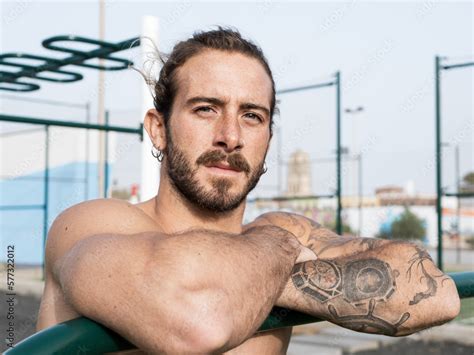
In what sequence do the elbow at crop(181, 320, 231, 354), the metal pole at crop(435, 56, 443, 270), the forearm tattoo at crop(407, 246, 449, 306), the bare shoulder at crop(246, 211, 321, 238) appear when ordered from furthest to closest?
the metal pole at crop(435, 56, 443, 270) → the bare shoulder at crop(246, 211, 321, 238) → the forearm tattoo at crop(407, 246, 449, 306) → the elbow at crop(181, 320, 231, 354)

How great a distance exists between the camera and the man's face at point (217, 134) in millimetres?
1618

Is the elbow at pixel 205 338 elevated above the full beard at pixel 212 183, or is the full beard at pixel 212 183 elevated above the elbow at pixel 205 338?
the full beard at pixel 212 183

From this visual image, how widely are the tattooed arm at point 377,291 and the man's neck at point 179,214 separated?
36cm

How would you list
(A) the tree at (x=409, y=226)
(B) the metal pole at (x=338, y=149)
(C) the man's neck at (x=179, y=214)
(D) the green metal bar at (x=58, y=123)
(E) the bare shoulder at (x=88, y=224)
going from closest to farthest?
(E) the bare shoulder at (x=88, y=224) < (C) the man's neck at (x=179, y=214) < (D) the green metal bar at (x=58, y=123) < (B) the metal pole at (x=338, y=149) < (A) the tree at (x=409, y=226)

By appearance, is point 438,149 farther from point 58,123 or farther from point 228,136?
point 228,136

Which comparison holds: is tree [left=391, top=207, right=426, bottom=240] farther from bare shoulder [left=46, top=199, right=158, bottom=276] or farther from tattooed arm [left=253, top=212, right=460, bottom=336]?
bare shoulder [left=46, top=199, right=158, bottom=276]

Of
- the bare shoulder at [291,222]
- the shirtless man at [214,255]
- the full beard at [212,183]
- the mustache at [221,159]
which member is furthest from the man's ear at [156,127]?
the bare shoulder at [291,222]

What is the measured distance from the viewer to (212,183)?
5.35 ft

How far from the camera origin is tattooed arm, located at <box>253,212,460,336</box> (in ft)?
4.62

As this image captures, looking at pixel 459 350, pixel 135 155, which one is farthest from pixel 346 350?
pixel 135 155

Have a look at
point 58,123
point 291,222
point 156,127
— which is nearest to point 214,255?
point 156,127

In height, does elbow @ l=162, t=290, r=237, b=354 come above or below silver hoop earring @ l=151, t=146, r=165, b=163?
below

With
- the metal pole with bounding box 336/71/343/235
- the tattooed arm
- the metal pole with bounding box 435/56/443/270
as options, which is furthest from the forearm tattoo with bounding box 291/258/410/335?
the metal pole with bounding box 336/71/343/235

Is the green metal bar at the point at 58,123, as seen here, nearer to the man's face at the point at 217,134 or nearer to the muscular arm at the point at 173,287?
the man's face at the point at 217,134
